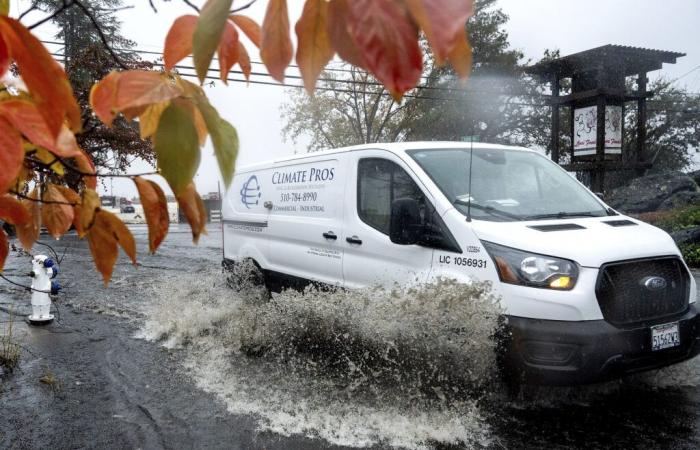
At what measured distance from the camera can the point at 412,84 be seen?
0.69 meters

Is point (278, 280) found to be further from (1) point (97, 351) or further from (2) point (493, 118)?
(2) point (493, 118)

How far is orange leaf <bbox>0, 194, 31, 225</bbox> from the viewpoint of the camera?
118 centimetres

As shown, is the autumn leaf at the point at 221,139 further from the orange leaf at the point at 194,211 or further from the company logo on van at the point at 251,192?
the company logo on van at the point at 251,192

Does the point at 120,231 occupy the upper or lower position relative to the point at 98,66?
lower

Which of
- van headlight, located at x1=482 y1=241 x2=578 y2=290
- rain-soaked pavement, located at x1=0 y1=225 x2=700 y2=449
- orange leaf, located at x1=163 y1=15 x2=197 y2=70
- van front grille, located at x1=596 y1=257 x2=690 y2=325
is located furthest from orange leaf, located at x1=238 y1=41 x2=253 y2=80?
van front grille, located at x1=596 y1=257 x2=690 y2=325

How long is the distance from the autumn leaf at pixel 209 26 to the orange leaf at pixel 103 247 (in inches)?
21.4

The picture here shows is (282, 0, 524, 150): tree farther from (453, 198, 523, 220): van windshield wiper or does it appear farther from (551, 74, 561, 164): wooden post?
(453, 198, 523, 220): van windshield wiper

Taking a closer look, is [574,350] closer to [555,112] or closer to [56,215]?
[56,215]

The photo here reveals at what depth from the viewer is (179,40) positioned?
982 millimetres

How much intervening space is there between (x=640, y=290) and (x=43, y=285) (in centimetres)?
620

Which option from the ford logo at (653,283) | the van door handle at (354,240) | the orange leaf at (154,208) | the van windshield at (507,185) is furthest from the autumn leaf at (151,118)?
the van door handle at (354,240)

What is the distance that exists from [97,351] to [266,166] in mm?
2960

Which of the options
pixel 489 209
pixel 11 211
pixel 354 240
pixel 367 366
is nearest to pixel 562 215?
pixel 489 209

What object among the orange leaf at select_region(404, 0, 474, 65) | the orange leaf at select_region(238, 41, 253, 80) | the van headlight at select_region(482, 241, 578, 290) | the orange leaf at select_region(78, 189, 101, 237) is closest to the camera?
the orange leaf at select_region(404, 0, 474, 65)
